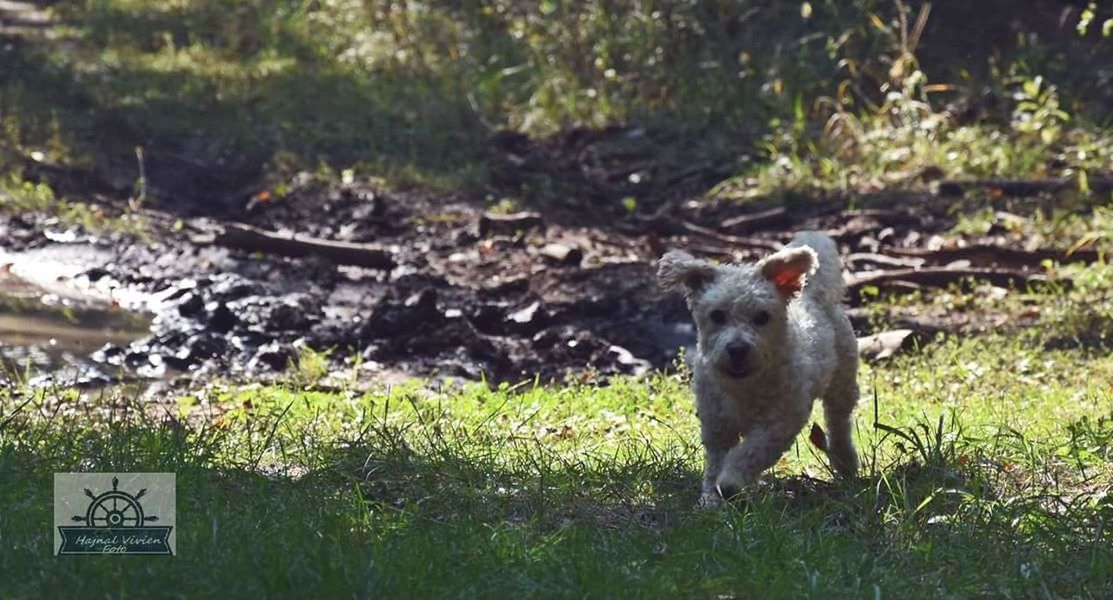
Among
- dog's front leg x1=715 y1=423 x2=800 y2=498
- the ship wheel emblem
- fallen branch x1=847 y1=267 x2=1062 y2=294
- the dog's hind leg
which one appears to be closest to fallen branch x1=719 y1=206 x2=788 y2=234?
fallen branch x1=847 y1=267 x2=1062 y2=294

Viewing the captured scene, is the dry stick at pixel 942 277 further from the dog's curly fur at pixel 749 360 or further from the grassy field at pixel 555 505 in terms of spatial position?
the dog's curly fur at pixel 749 360

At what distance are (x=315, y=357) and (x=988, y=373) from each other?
3.99 meters

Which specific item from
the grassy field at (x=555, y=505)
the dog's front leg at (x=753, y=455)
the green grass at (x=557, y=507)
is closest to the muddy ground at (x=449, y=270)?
the grassy field at (x=555, y=505)

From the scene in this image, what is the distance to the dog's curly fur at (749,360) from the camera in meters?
6.57

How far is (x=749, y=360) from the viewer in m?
6.52

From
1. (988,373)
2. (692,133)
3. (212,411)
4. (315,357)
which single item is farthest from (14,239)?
(988,373)

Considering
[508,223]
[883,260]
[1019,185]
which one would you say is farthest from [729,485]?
[1019,185]

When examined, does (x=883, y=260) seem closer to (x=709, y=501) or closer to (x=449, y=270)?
(x=449, y=270)

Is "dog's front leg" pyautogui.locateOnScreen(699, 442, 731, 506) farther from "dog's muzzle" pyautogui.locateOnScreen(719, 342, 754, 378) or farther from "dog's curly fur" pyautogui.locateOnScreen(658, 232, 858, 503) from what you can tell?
"dog's muzzle" pyautogui.locateOnScreen(719, 342, 754, 378)

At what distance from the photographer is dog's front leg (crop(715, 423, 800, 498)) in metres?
6.43

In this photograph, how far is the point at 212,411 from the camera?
348 inches

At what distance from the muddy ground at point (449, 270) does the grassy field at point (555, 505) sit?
6.23 ft

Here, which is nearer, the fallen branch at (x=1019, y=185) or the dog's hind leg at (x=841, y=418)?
the dog's hind leg at (x=841, y=418)

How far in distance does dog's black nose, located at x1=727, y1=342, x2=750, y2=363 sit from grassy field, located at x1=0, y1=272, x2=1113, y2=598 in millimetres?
529
